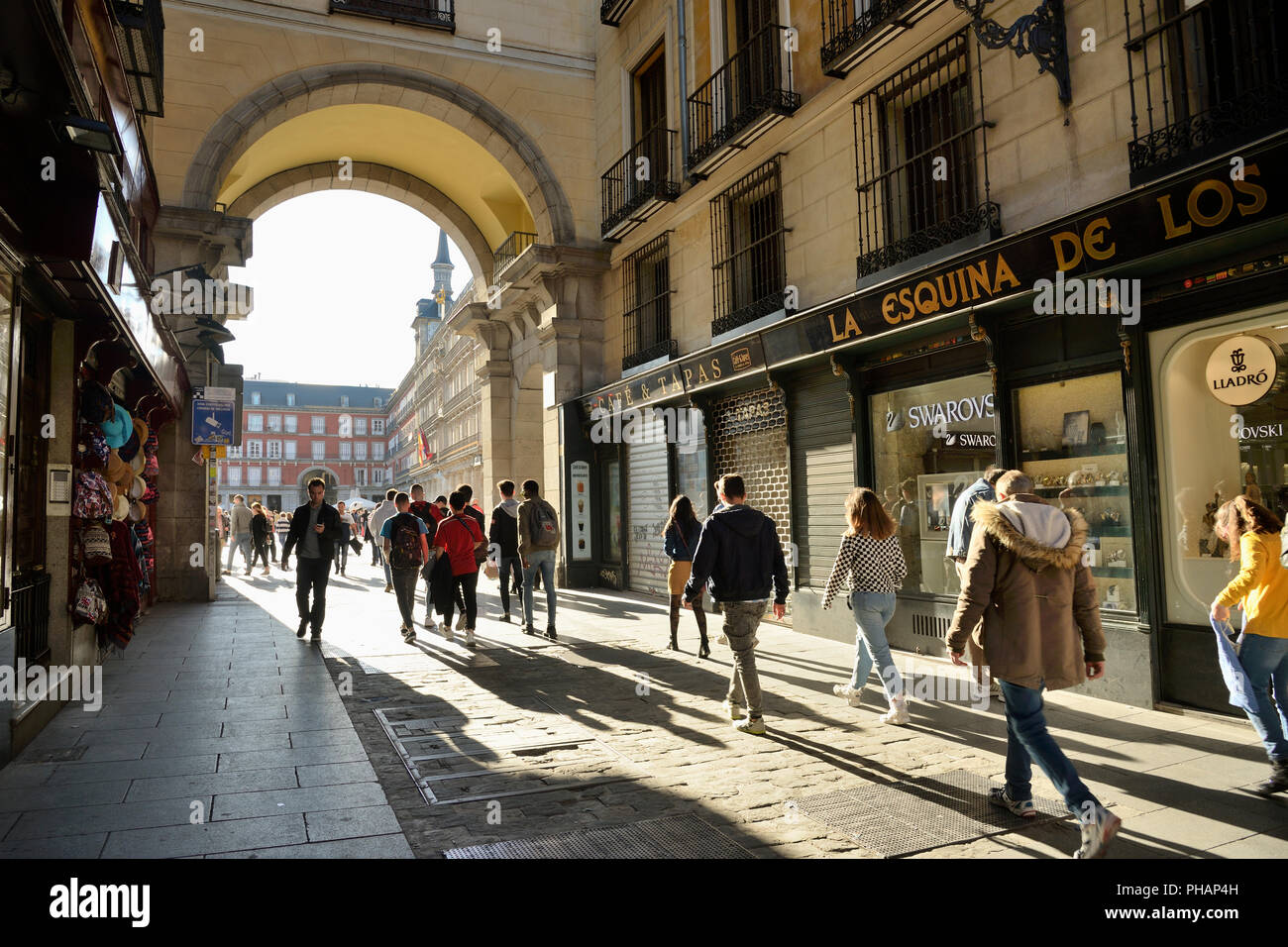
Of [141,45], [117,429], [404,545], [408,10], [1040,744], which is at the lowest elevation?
[1040,744]

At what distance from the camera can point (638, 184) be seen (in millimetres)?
14609

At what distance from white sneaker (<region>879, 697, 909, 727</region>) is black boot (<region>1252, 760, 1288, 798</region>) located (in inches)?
79.6

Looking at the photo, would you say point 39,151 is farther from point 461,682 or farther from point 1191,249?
point 1191,249

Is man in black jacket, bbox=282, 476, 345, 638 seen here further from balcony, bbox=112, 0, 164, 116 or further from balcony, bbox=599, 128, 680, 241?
balcony, bbox=599, 128, 680, 241

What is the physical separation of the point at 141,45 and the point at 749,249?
7275mm

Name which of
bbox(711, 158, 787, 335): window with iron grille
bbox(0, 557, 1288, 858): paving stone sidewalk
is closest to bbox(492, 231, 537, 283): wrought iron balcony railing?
bbox(711, 158, 787, 335): window with iron grille

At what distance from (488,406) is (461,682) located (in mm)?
12297

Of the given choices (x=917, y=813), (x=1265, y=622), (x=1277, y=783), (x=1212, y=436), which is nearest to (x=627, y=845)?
(x=917, y=813)

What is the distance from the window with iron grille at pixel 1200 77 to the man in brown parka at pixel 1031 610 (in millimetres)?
3511

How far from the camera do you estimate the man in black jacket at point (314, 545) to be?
9.64m

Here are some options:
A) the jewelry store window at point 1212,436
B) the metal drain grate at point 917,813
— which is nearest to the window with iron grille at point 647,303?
the jewelry store window at point 1212,436

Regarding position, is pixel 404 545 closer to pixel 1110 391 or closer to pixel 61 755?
pixel 61 755
